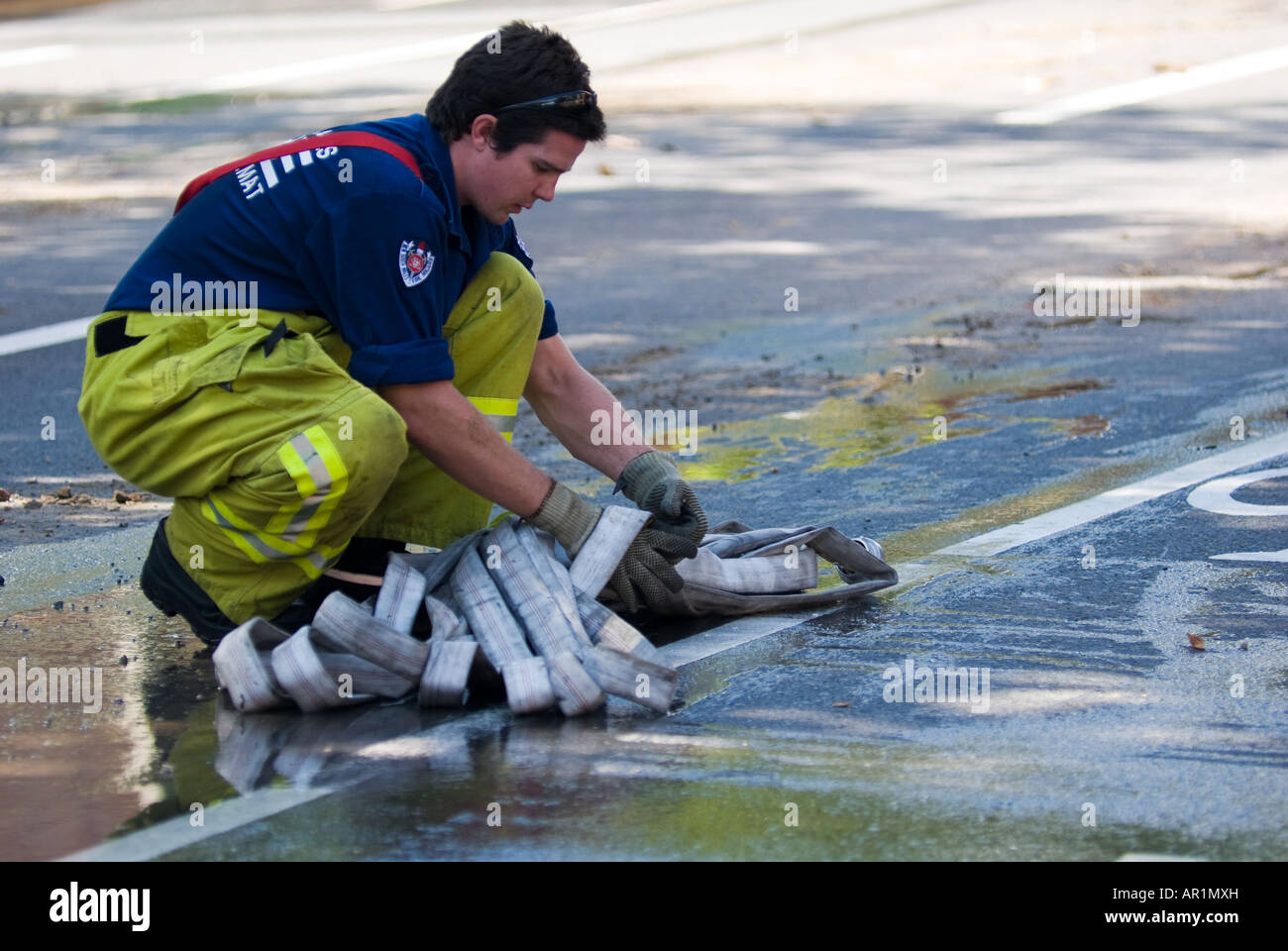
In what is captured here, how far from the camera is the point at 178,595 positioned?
3959mm

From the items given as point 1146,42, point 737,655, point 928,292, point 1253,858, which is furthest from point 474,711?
point 1146,42

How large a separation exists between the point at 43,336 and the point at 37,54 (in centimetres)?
1116

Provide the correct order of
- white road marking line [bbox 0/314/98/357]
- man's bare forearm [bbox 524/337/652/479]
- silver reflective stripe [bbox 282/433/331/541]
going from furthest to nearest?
white road marking line [bbox 0/314/98/357] → man's bare forearm [bbox 524/337/652/479] → silver reflective stripe [bbox 282/433/331/541]

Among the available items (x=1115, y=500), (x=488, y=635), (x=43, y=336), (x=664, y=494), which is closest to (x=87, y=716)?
(x=488, y=635)

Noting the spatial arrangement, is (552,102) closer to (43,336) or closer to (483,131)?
(483,131)

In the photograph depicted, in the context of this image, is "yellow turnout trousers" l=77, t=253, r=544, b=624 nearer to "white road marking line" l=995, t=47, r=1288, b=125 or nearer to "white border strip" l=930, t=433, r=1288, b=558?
"white border strip" l=930, t=433, r=1288, b=558

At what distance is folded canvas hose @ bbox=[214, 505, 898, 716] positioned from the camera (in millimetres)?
3500

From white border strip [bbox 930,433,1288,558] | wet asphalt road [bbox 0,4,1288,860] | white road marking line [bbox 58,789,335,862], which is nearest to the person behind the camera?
white road marking line [bbox 58,789,335,862]

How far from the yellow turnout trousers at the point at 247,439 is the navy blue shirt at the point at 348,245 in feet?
0.26

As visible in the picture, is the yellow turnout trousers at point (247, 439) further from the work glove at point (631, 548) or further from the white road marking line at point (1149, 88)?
the white road marking line at point (1149, 88)

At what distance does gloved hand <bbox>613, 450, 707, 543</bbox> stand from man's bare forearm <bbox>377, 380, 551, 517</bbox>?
368 mm

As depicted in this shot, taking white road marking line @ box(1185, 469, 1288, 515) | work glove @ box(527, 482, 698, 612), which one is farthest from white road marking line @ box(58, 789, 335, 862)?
white road marking line @ box(1185, 469, 1288, 515)

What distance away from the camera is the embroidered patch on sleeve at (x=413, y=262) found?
144 inches

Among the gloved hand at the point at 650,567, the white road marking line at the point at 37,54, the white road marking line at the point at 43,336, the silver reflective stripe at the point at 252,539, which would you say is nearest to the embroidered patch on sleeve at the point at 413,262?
the silver reflective stripe at the point at 252,539
